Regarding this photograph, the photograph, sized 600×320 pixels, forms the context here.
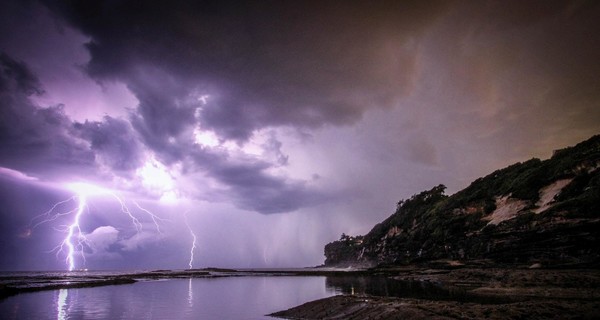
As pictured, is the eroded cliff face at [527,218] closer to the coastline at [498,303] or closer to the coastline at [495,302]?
the coastline at [495,302]

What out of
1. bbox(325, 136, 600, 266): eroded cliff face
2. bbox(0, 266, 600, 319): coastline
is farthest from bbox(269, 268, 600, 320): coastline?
bbox(325, 136, 600, 266): eroded cliff face

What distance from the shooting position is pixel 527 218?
52.1 metres

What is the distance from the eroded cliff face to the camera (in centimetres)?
4231

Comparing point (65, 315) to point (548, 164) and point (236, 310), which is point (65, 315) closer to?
point (236, 310)

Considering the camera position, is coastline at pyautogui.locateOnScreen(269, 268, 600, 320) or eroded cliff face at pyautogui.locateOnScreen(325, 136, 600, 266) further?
eroded cliff face at pyautogui.locateOnScreen(325, 136, 600, 266)

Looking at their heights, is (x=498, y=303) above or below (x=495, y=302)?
above

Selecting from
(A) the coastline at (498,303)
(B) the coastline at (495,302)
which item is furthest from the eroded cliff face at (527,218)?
(A) the coastline at (498,303)

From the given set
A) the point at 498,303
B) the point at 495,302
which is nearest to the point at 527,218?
the point at 495,302

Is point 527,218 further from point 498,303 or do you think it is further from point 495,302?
point 498,303

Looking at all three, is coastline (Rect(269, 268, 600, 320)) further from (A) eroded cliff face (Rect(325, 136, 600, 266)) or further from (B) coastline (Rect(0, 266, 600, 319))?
(A) eroded cliff face (Rect(325, 136, 600, 266))

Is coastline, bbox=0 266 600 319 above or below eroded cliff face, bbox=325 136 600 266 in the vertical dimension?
below

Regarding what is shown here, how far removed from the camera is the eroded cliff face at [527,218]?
42312 mm

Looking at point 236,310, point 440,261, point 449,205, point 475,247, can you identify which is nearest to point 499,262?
point 475,247

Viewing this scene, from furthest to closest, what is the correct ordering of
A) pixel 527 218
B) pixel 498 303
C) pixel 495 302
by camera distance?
pixel 527 218 < pixel 495 302 < pixel 498 303
